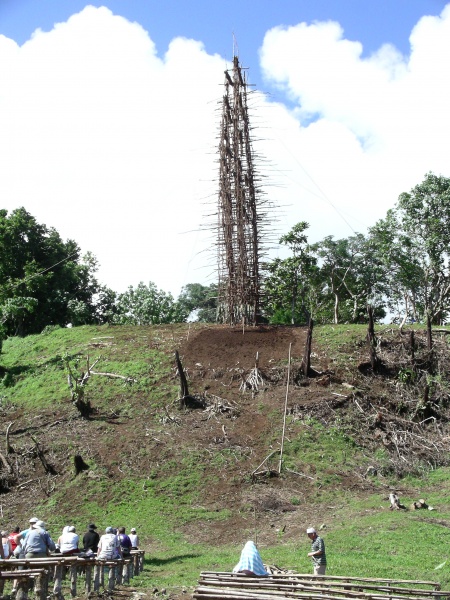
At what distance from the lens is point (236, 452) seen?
24156 millimetres

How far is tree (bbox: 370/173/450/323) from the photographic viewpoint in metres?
35.8

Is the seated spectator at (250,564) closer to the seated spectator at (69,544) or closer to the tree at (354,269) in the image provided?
the seated spectator at (69,544)

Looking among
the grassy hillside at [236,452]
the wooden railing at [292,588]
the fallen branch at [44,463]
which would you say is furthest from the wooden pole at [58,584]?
the fallen branch at [44,463]

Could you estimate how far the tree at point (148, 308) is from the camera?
144 feet

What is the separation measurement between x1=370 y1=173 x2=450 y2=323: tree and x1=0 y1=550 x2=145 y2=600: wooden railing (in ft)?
76.3

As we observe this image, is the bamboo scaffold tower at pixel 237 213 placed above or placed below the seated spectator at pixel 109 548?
above

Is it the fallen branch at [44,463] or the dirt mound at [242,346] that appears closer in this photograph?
the fallen branch at [44,463]

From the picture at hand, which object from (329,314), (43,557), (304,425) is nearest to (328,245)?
(329,314)

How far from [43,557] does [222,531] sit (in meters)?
8.31

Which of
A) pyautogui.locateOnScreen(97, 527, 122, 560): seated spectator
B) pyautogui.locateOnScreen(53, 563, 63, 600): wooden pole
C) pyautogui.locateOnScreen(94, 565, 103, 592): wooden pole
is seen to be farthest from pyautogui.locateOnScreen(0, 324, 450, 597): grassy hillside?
pyautogui.locateOnScreen(53, 563, 63, 600): wooden pole

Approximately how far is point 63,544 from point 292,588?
16.6 feet

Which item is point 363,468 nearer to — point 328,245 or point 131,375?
point 131,375

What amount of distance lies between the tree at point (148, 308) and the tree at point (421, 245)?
12960 millimetres

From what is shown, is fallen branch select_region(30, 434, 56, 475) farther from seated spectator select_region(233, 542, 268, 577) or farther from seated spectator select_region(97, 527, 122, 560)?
seated spectator select_region(233, 542, 268, 577)
